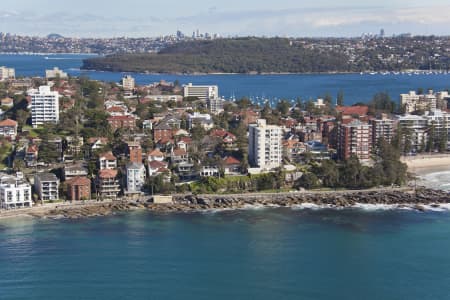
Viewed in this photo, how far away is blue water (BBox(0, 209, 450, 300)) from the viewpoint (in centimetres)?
833

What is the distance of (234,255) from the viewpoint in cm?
962

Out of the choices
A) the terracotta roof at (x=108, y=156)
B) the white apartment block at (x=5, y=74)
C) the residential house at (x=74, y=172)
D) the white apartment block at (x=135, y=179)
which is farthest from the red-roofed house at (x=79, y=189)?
the white apartment block at (x=5, y=74)

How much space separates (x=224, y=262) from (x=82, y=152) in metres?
6.48

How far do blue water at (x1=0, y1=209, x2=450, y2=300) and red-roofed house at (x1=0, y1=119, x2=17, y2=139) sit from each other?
5655mm

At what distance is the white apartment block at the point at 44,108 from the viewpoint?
1759 centimetres

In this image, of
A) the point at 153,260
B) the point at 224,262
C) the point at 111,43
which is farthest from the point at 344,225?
the point at 111,43

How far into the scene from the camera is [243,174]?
534 inches

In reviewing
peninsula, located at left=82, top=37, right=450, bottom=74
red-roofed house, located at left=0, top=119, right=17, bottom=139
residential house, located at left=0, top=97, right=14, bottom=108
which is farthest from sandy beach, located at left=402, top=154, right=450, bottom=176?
peninsula, located at left=82, top=37, right=450, bottom=74

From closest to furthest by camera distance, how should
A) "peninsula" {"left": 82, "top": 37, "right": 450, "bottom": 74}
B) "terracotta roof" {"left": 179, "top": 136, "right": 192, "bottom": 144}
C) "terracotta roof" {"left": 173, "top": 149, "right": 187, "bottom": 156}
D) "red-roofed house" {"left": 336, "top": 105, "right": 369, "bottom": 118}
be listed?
1. "terracotta roof" {"left": 173, "top": 149, "right": 187, "bottom": 156}
2. "terracotta roof" {"left": 179, "top": 136, "right": 192, "bottom": 144}
3. "red-roofed house" {"left": 336, "top": 105, "right": 369, "bottom": 118}
4. "peninsula" {"left": 82, "top": 37, "right": 450, "bottom": 74}

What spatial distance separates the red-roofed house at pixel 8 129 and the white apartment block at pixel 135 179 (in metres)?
4.82

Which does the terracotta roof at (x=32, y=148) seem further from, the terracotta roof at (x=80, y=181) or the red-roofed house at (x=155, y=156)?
the red-roofed house at (x=155, y=156)

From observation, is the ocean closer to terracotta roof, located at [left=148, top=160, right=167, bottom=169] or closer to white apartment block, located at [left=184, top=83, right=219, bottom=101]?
terracotta roof, located at [left=148, top=160, right=167, bottom=169]

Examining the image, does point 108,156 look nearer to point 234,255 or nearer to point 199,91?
point 234,255

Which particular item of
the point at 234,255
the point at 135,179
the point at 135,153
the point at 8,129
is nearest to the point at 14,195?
the point at 135,179
